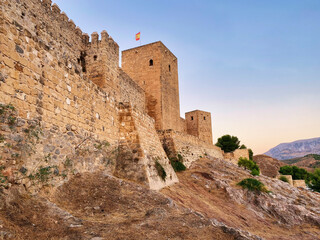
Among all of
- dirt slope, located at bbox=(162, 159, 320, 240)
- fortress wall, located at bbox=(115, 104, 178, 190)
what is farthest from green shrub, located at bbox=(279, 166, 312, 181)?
fortress wall, located at bbox=(115, 104, 178, 190)

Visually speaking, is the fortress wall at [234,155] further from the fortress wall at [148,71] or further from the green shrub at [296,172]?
the green shrub at [296,172]

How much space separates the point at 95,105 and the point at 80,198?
3.25 metres

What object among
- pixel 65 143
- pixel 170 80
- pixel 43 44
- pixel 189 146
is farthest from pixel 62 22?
pixel 170 80

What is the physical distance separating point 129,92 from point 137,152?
35.6ft

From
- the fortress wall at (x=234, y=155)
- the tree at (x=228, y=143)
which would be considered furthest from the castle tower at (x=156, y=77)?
the tree at (x=228, y=143)

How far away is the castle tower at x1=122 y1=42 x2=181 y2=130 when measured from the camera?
22.6 metres

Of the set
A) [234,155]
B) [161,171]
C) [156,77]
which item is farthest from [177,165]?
[234,155]

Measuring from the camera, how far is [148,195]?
6.02m

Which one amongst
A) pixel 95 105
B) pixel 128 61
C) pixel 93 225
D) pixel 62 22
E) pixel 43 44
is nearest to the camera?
pixel 93 225

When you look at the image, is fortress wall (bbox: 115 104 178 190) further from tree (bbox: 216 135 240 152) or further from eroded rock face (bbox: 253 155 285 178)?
eroded rock face (bbox: 253 155 285 178)

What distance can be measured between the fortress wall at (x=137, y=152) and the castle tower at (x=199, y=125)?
79.2ft

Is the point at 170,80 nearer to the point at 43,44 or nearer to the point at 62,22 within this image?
the point at 62,22

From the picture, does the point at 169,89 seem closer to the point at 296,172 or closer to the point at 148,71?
the point at 148,71

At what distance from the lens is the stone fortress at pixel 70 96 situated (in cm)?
446
